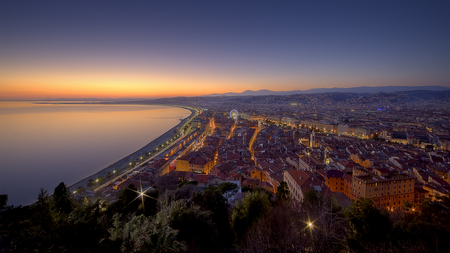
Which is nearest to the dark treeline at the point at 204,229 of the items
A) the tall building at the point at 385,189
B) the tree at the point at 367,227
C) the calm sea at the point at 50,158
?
the tree at the point at 367,227

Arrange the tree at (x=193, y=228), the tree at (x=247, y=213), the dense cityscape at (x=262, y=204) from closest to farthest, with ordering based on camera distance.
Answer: the dense cityscape at (x=262, y=204) < the tree at (x=193, y=228) < the tree at (x=247, y=213)

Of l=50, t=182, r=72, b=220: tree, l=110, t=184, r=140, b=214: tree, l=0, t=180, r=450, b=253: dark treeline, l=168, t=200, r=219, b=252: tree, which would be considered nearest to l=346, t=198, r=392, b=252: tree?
l=0, t=180, r=450, b=253: dark treeline

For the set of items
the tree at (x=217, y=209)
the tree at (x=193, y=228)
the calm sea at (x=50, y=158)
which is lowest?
the calm sea at (x=50, y=158)

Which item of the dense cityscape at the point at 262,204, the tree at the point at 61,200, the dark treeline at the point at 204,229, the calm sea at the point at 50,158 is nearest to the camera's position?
the dark treeline at the point at 204,229

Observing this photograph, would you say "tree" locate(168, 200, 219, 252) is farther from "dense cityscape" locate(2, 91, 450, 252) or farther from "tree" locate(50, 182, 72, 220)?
"tree" locate(50, 182, 72, 220)

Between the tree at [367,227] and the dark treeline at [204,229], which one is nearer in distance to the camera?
the dark treeline at [204,229]

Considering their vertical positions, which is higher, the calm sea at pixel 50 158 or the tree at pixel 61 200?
the tree at pixel 61 200

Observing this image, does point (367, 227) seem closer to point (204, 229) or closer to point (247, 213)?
point (247, 213)

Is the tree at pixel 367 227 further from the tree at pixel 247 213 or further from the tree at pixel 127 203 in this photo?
the tree at pixel 127 203

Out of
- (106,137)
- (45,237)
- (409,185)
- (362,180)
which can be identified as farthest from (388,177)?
(106,137)
